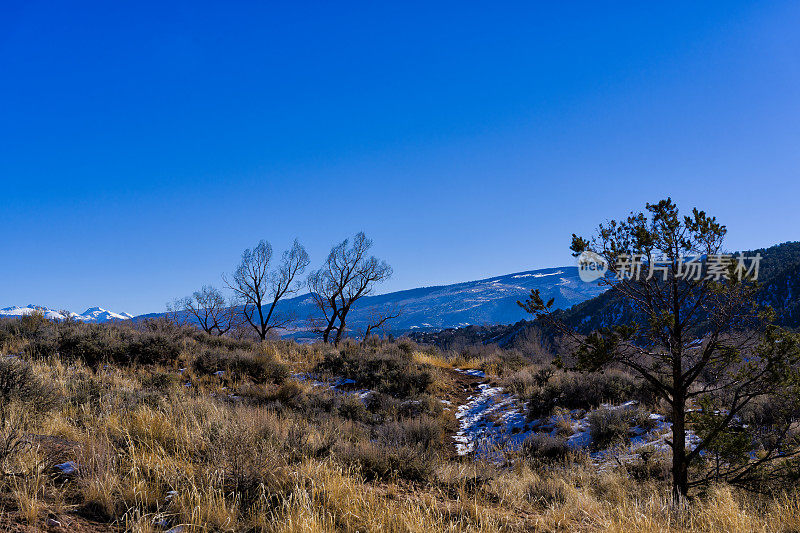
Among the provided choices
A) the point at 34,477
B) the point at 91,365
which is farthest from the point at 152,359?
the point at 34,477

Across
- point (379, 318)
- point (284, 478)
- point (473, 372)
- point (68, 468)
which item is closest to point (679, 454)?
point (284, 478)

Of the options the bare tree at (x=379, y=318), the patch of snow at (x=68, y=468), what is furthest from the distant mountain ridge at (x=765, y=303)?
the patch of snow at (x=68, y=468)

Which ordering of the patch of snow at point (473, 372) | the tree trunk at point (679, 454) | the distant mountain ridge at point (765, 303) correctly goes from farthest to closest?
1. the distant mountain ridge at point (765, 303)
2. the patch of snow at point (473, 372)
3. the tree trunk at point (679, 454)

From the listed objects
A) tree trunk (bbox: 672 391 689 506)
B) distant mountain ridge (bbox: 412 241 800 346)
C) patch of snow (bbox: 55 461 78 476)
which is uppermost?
patch of snow (bbox: 55 461 78 476)

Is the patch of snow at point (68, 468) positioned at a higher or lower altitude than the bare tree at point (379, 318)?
higher

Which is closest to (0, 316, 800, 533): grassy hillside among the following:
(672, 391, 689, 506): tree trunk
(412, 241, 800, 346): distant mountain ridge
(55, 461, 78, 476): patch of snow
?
(55, 461, 78, 476): patch of snow

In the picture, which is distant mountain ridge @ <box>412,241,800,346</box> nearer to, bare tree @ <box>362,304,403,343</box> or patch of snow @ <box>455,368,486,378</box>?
patch of snow @ <box>455,368,486,378</box>

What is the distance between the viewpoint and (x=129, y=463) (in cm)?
480

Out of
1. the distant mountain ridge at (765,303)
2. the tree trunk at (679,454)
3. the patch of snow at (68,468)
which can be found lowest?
the distant mountain ridge at (765,303)

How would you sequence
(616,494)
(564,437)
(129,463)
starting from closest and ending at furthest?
(129,463)
(616,494)
(564,437)

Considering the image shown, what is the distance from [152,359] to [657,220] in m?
16.1

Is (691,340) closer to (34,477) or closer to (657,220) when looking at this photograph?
(657,220)

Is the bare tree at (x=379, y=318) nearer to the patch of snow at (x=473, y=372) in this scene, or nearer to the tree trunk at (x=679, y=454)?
the patch of snow at (x=473, y=372)

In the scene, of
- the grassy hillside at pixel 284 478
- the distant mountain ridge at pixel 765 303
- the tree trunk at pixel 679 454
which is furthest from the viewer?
the distant mountain ridge at pixel 765 303
